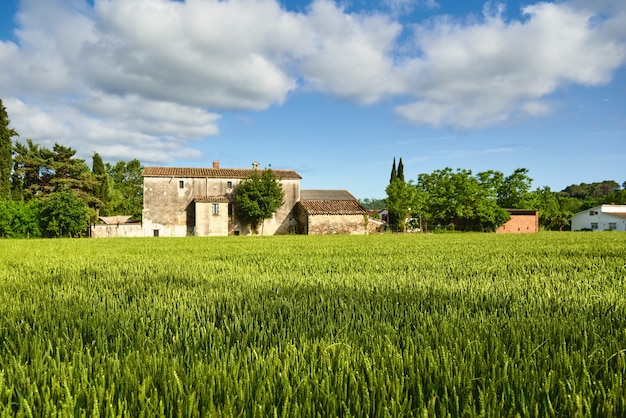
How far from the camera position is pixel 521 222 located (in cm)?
4966

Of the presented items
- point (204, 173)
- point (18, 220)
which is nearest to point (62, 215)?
point (18, 220)

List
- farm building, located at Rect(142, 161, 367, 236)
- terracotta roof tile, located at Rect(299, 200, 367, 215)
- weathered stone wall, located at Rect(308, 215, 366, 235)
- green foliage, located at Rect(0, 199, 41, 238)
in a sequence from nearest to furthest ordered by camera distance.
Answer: green foliage, located at Rect(0, 199, 41, 238)
farm building, located at Rect(142, 161, 367, 236)
weathered stone wall, located at Rect(308, 215, 366, 235)
terracotta roof tile, located at Rect(299, 200, 367, 215)

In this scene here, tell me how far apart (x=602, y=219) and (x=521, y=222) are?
69.8 feet

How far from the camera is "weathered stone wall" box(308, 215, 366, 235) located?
39750mm

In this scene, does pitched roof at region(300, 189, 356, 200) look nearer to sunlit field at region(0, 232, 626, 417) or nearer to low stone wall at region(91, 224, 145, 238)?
low stone wall at region(91, 224, 145, 238)

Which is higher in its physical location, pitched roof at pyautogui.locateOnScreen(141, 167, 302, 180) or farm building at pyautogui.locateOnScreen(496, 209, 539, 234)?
pitched roof at pyautogui.locateOnScreen(141, 167, 302, 180)

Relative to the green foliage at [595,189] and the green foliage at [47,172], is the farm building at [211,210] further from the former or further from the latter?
the green foliage at [595,189]

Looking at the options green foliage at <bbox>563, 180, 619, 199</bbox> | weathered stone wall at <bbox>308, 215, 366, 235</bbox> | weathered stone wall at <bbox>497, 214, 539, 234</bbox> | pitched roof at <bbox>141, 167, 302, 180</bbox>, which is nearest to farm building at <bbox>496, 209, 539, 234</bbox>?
weathered stone wall at <bbox>497, 214, 539, 234</bbox>

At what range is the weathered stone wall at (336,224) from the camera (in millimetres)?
39750

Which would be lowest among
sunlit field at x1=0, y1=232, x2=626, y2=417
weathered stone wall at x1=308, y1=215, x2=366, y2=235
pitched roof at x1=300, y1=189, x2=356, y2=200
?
sunlit field at x1=0, y1=232, x2=626, y2=417

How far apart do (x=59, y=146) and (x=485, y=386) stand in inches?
2013

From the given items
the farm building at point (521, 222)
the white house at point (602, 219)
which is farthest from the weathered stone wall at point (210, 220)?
the white house at point (602, 219)

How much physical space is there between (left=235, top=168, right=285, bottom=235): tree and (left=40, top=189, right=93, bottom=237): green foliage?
45.7 ft

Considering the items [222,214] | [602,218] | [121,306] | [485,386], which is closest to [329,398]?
[485,386]
